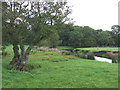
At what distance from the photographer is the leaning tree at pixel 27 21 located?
9555 millimetres

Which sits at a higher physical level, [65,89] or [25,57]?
[25,57]

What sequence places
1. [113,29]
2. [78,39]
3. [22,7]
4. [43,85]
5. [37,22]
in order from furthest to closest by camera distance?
[113,29], [78,39], [22,7], [37,22], [43,85]

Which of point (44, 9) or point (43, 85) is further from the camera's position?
point (44, 9)

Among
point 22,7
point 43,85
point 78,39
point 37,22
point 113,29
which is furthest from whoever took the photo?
point 113,29

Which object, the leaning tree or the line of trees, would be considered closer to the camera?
the leaning tree

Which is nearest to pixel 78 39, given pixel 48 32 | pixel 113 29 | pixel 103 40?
pixel 103 40

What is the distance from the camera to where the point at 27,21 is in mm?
9836

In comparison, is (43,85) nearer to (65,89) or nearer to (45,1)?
(65,89)

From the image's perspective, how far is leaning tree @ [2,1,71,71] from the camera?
9555 mm

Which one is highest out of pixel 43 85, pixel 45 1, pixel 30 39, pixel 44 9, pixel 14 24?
pixel 45 1

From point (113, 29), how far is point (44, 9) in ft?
237

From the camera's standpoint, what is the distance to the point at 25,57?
35.7ft

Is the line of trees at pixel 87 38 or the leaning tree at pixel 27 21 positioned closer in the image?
the leaning tree at pixel 27 21

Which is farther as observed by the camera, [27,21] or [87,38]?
[87,38]
